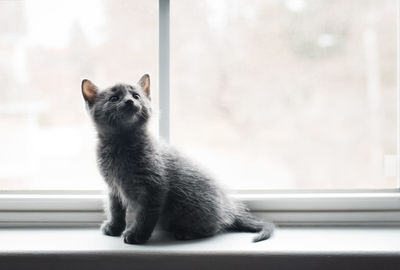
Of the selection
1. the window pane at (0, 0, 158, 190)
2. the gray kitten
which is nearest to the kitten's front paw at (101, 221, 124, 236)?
the gray kitten

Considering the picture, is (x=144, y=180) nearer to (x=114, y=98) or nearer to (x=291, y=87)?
(x=114, y=98)

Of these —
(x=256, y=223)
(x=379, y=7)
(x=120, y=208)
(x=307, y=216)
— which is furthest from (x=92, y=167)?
(x=379, y=7)

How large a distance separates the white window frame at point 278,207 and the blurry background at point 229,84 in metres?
0.07

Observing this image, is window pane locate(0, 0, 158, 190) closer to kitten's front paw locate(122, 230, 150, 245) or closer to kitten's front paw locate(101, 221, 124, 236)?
kitten's front paw locate(101, 221, 124, 236)

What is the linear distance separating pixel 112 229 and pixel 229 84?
61cm

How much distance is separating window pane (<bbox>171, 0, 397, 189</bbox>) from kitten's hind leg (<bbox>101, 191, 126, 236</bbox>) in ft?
1.00

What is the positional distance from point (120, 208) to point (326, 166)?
0.70 meters

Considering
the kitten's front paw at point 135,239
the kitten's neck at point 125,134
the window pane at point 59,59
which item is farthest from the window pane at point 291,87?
the kitten's front paw at point 135,239

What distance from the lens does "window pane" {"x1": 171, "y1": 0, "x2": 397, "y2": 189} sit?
1320 mm

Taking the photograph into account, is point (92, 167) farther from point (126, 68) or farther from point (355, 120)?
point (355, 120)

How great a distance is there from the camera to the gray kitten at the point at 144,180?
104 centimetres

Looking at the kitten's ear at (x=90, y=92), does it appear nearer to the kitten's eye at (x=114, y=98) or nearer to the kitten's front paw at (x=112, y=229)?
the kitten's eye at (x=114, y=98)

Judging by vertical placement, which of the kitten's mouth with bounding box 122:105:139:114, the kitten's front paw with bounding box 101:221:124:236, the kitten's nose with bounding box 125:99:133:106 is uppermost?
the kitten's nose with bounding box 125:99:133:106

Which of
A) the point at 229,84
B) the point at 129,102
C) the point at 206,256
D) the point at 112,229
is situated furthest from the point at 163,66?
the point at 206,256
